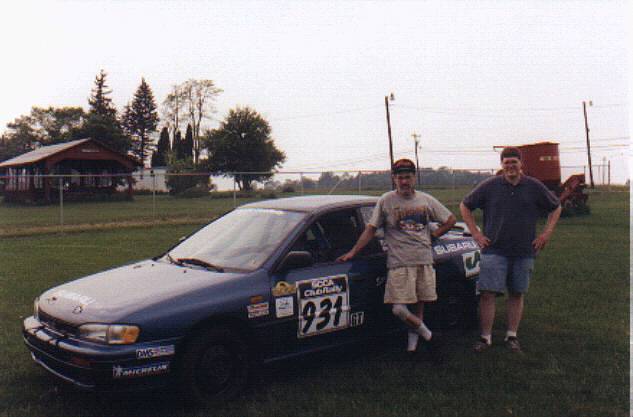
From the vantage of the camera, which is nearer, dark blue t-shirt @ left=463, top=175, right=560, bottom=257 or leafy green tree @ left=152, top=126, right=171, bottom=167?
dark blue t-shirt @ left=463, top=175, right=560, bottom=257

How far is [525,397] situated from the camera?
163 inches

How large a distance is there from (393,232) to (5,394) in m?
3.20

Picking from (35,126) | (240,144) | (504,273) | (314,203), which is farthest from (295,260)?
(35,126)

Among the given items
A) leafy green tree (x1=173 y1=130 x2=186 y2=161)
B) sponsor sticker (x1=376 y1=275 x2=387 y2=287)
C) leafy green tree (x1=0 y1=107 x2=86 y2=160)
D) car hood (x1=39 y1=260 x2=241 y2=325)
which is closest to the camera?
car hood (x1=39 y1=260 x2=241 y2=325)

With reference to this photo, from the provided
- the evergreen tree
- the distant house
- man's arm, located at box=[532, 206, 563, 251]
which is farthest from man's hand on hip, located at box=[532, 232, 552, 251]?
the evergreen tree

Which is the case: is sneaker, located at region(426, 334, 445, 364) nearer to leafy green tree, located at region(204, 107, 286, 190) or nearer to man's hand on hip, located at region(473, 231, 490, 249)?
man's hand on hip, located at region(473, 231, 490, 249)

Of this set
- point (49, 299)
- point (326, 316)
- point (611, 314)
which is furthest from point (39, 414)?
point (611, 314)

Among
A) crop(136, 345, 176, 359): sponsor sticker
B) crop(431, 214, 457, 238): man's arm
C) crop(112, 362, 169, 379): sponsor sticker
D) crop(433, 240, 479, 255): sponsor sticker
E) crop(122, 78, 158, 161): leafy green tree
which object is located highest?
crop(122, 78, 158, 161): leafy green tree

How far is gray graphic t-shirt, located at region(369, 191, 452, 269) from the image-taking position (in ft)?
15.8

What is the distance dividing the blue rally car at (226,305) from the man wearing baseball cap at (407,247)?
0.19 m

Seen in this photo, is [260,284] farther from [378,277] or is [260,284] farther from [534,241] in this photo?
[534,241]

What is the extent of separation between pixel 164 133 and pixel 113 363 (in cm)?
7374

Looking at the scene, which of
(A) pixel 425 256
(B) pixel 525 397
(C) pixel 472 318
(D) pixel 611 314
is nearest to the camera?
(B) pixel 525 397

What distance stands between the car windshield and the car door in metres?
0.20
